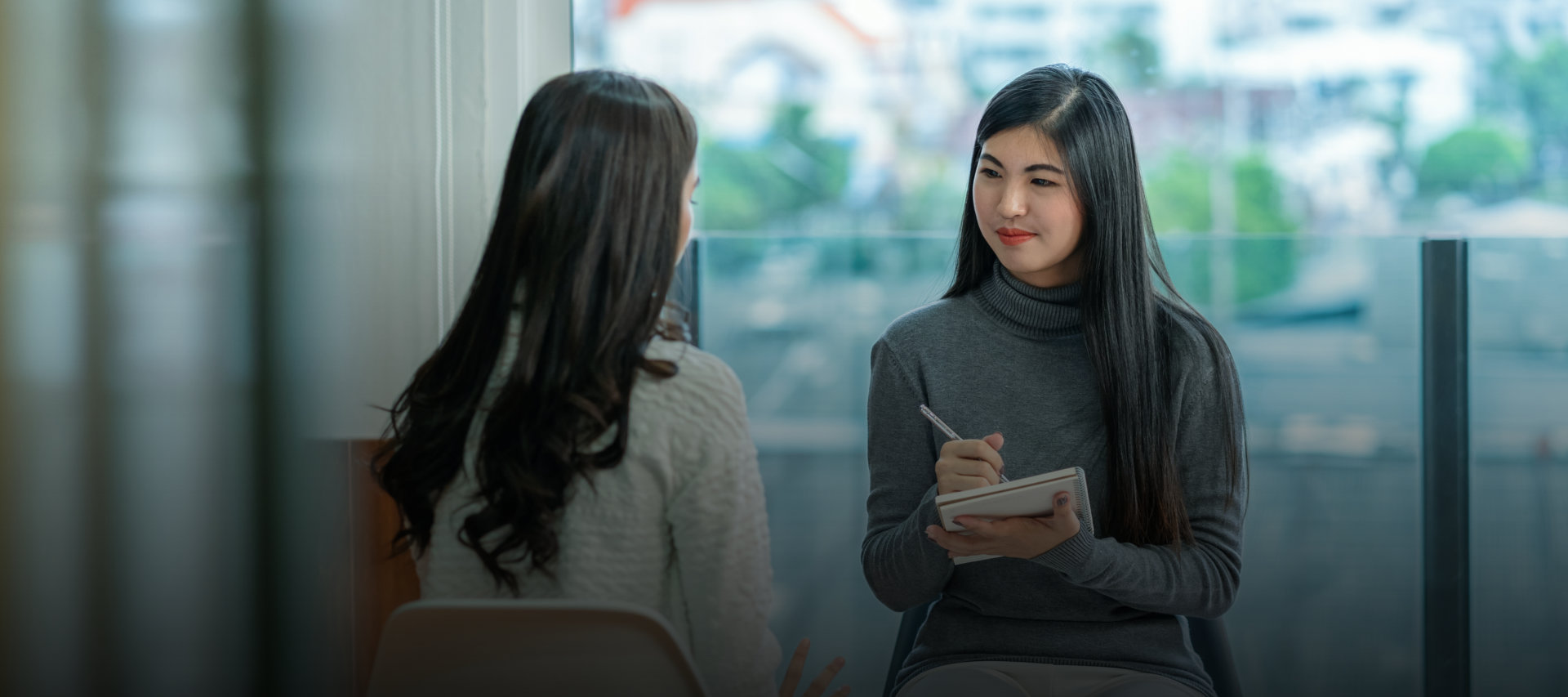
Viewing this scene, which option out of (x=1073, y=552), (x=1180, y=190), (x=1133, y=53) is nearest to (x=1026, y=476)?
(x=1073, y=552)

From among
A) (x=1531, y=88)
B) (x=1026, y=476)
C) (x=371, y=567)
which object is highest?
(x=1531, y=88)

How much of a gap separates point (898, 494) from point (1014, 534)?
0.83 ft

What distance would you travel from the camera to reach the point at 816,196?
2912 millimetres

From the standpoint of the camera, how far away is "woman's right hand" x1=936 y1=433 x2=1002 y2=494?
119 centimetres

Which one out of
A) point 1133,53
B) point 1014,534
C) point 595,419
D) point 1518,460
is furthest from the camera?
point 1133,53

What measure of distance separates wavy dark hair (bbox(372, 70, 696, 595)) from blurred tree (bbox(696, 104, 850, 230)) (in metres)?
1.42

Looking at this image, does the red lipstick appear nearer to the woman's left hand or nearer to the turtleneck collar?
the turtleneck collar

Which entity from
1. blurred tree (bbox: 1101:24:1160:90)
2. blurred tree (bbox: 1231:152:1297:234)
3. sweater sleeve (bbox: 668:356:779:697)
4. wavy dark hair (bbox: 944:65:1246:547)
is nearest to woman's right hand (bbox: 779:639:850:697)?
sweater sleeve (bbox: 668:356:779:697)

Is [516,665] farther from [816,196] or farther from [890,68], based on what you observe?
[890,68]

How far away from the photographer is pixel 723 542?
95cm

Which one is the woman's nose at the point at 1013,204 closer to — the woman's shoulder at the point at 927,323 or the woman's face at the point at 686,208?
the woman's shoulder at the point at 927,323

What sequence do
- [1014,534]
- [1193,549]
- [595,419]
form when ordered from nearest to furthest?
[595,419] → [1014,534] → [1193,549]

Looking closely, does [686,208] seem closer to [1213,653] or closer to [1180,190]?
[1213,653]

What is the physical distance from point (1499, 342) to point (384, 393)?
200 centimetres
